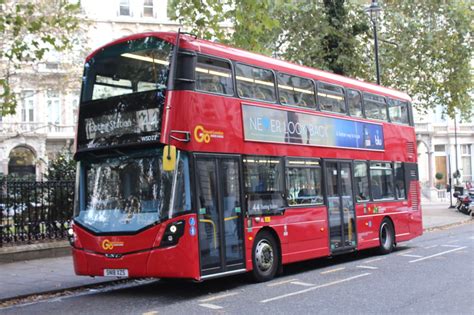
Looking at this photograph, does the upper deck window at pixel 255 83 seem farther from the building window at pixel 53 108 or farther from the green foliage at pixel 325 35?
the building window at pixel 53 108

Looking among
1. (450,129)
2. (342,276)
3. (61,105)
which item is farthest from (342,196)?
(450,129)

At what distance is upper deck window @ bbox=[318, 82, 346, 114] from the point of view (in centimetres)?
1291

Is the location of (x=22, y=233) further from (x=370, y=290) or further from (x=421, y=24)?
(x=421, y=24)

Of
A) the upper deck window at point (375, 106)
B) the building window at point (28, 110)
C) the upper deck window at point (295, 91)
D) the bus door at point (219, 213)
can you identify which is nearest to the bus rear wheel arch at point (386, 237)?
the upper deck window at point (375, 106)

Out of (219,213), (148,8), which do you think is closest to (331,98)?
(219,213)

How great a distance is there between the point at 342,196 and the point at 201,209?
4.96 metres

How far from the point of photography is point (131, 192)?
30.8ft

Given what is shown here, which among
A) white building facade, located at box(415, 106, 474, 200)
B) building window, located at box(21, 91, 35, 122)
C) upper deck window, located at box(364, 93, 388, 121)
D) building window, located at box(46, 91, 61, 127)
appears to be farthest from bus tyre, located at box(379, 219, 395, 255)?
white building facade, located at box(415, 106, 474, 200)

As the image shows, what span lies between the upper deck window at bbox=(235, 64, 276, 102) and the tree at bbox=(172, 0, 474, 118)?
1157 centimetres

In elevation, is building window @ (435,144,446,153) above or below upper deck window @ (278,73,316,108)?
above

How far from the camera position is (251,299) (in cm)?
895

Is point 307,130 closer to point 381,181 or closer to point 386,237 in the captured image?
point 381,181

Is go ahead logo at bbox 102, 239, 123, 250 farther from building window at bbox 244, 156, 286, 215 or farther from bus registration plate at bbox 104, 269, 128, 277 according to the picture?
building window at bbox 244, 156, 286, 215

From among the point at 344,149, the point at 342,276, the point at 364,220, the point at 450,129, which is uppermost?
the point at 450,129
